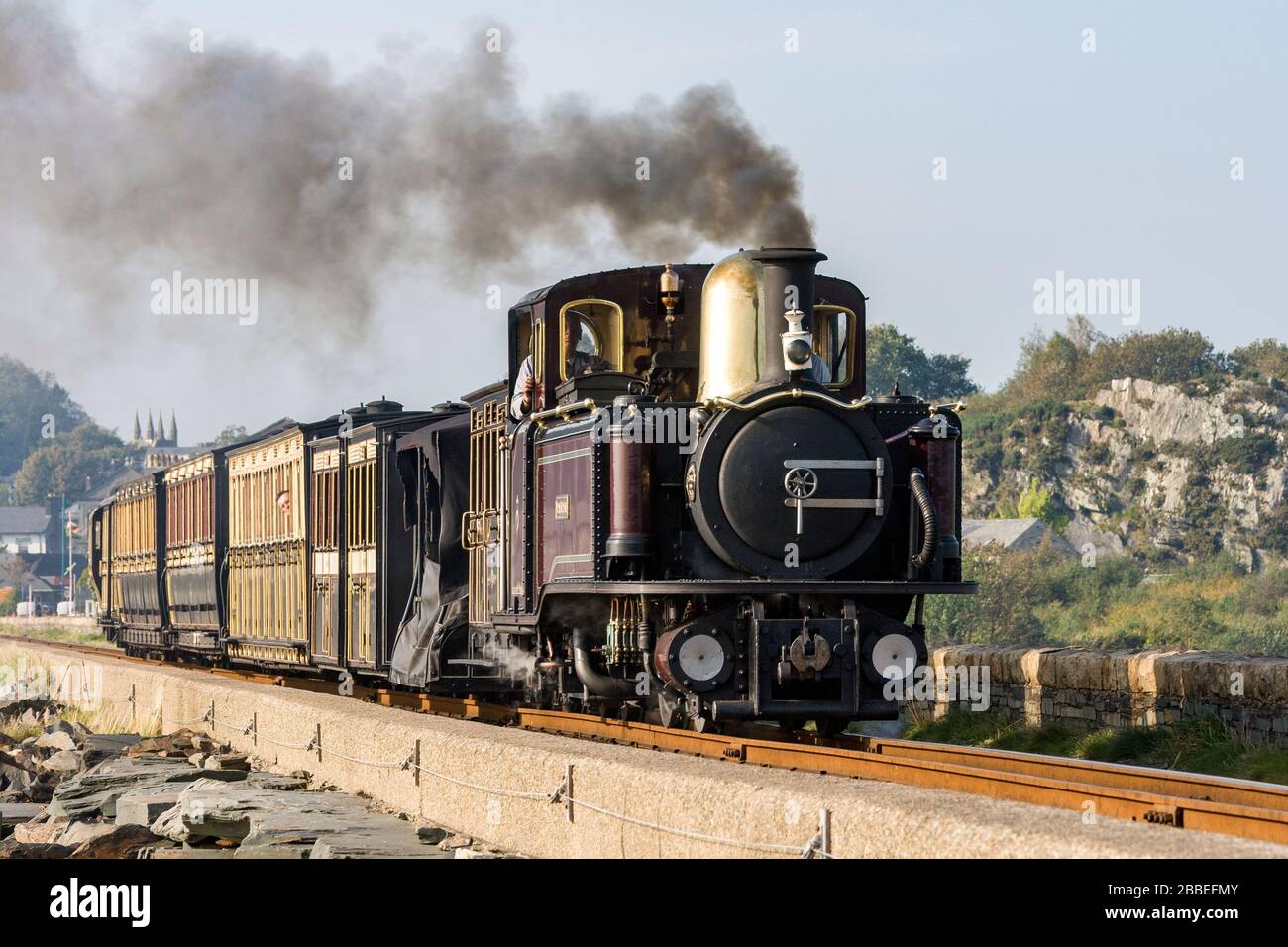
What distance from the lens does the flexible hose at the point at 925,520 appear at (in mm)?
13500

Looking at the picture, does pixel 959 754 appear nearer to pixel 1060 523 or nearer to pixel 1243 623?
pixel 1243 623

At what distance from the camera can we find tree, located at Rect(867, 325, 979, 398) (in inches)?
4400

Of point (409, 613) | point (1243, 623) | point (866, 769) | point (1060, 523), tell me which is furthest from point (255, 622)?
point (1060, 523)

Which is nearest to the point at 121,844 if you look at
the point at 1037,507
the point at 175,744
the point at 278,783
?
the point at 278,783

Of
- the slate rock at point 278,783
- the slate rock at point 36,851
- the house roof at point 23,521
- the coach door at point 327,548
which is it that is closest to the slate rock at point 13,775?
the coach door at point 327,548

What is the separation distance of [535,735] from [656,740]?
3.62 feet

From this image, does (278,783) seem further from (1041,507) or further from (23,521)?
(23,521)

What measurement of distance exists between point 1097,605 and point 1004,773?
1933 inches

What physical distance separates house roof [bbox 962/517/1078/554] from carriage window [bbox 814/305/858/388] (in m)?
56.0

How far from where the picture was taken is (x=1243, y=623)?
5019 centimetres

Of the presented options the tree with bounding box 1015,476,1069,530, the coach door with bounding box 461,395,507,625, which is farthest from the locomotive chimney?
the tree with bounding box 1015,476,1069,530

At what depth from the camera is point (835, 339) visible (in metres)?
14.8

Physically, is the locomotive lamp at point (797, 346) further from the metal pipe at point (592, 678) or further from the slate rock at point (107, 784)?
the slate rock at point (107, 784)

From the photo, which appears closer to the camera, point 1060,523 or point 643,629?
point 643,629
